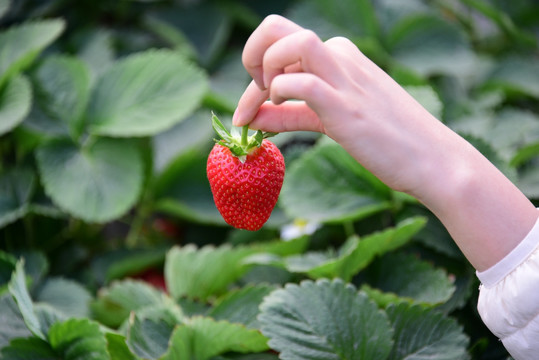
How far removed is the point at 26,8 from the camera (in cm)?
129

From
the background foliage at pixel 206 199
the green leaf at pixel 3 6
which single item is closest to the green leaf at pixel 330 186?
the background foliage at pixel 206 199

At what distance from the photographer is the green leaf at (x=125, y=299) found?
807mm

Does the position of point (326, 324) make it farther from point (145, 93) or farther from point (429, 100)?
point (145, 93)

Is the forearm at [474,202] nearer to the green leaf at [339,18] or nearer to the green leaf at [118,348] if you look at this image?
the green leaf at [118,348]

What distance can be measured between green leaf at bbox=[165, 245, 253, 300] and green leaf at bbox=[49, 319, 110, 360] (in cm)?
17

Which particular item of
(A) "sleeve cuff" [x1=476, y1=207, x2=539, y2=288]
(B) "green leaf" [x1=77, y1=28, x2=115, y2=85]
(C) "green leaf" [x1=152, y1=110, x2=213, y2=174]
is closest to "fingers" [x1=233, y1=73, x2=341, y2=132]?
(A) "sleeve cuff" [x1=476, y1=207, x2=539, y2=288]

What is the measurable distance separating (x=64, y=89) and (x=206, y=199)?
288mm

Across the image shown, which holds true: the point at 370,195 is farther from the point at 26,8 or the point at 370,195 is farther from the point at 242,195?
the point at 26,8

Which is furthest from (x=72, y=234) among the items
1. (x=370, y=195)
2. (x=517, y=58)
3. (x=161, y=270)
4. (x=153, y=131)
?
(x=517, y=58)

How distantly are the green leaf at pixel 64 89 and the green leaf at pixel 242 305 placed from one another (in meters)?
0.42

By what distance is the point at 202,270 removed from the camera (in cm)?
81

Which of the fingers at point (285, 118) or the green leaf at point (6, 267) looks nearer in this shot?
the fingers at point (285, 118)

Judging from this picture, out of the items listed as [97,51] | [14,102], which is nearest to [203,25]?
[97,51]

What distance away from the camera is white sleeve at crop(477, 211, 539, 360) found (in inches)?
18.8
